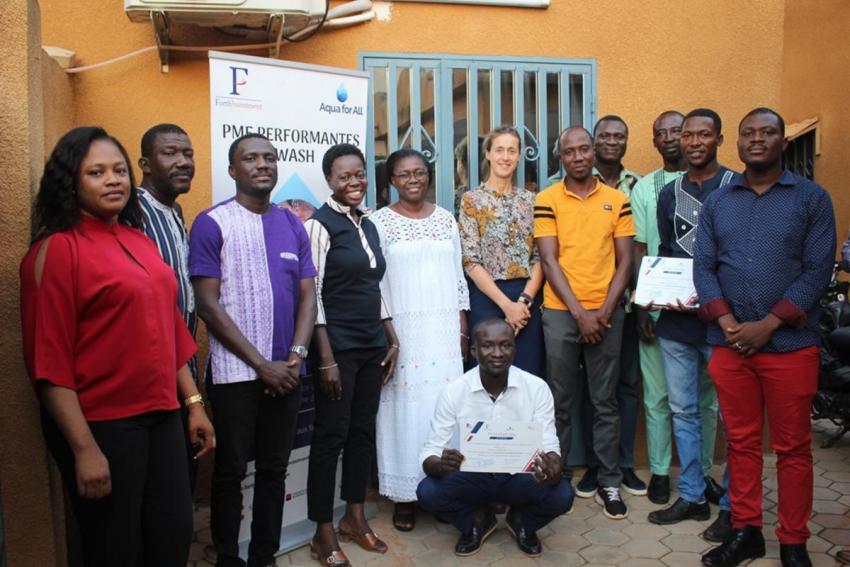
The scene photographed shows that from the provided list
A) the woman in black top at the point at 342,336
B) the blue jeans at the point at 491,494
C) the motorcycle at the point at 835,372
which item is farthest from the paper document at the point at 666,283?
the motorcycle at the point at 835,372

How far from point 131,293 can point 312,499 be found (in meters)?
1.75

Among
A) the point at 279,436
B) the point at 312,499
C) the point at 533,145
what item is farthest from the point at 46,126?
the point at 533,145

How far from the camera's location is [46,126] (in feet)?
11.6

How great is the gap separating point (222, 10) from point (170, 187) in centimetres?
120

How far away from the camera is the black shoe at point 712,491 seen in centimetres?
451

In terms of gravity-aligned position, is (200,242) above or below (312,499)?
above

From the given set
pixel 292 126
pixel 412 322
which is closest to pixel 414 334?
pixel 412 322

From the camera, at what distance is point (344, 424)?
12.4 feet

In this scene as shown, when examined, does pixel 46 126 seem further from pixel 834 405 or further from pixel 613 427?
pixel 834 405

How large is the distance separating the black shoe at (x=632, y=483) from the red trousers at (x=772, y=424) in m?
0.91

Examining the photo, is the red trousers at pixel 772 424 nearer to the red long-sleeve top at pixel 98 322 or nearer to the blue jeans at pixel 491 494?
the blue jeans at pixel 491 494

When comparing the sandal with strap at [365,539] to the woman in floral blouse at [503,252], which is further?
the woman in floral blouse at [503,252]

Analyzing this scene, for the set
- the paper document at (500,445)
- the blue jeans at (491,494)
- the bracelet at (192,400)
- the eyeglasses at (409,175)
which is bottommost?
the blue jeans at (491,494)

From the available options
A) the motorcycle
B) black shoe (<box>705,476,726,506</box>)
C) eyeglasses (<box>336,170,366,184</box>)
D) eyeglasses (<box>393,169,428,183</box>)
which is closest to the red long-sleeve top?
eyeglasses (<box>336,170,366,184</box>)
